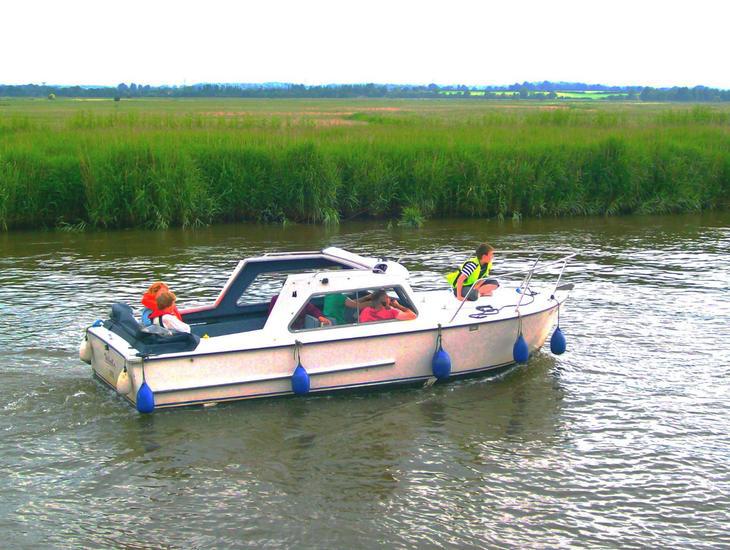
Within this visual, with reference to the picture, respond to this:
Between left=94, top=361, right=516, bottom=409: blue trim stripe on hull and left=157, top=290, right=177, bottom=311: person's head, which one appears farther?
left=157, top=290, right=177, bottom=311: person's head

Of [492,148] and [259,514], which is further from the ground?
[492,148]

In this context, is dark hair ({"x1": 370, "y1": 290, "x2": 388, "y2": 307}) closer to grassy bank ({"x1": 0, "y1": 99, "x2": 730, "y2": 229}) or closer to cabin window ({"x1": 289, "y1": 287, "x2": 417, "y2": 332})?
cabin window ({"x1": 289, "y1": 287, "x2": 417, "y2": 332})

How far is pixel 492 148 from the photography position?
27547mm

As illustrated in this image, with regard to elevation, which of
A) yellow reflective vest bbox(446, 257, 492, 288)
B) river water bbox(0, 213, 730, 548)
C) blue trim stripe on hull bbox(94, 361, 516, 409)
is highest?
yellow reflective vest bbox(446, 257, 492, 288)

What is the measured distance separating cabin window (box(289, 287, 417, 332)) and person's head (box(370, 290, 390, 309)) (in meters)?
0.04

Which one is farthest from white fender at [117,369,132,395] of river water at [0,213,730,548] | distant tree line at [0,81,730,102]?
distant tree line at [0,81,730,102]

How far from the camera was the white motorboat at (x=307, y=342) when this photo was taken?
1162cm

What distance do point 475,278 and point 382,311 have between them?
212 centimetres

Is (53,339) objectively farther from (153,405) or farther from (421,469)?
(421,469)

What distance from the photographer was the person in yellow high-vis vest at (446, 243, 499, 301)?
45.8 ft

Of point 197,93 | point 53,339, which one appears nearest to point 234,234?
point 53,339

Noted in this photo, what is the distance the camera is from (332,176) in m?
25.9

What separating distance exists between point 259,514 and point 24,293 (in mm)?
9858

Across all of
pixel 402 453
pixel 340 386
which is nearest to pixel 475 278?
pixel 340 386
